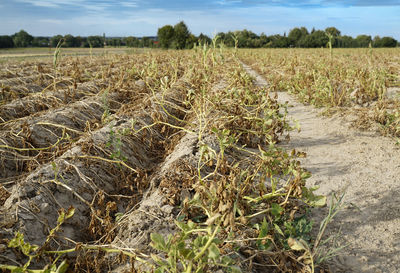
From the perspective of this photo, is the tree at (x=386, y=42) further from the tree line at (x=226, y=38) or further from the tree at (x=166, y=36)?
the tree at (x=166, y=36)

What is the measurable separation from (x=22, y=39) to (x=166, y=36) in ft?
85.3

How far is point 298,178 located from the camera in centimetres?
195

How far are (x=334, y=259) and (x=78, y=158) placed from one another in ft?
7.41

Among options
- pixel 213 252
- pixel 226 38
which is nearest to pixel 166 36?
pixel 226 38

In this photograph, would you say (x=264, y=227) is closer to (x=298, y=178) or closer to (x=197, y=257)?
(x=298, y=178)

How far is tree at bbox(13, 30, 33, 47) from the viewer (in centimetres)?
5000

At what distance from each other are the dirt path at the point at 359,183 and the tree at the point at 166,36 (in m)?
37.0

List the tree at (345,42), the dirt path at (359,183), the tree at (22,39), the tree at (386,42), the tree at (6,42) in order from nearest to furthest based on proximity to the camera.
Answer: the dirt path at (359,183) < the tree at (6,42) < the tree at (22,39) < the tree at (345,42) < the tree at (386,42)

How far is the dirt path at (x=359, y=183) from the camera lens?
79.0 inches

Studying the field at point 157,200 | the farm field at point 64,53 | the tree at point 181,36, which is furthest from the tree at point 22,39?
the field at point 157,200

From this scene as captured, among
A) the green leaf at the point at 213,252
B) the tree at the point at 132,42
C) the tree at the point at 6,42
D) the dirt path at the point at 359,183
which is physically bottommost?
the dirt path at the point at 359,183

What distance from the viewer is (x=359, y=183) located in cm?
290

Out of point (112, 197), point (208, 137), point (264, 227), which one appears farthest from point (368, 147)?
point (112, 197)

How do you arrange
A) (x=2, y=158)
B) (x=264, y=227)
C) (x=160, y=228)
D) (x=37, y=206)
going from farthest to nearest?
(x=2, y=158)
(x=37, y=206)
(x=160, y=228)
(x=264, y=227)
